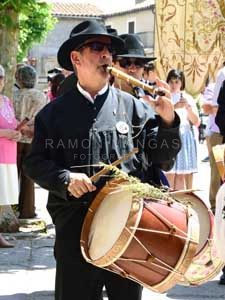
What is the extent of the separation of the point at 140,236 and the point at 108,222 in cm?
19

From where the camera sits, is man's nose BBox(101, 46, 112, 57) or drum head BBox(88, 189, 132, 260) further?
man's nose BBox(101, 46, 112, 57)

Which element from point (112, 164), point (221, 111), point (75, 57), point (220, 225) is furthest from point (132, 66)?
point (220, 225)

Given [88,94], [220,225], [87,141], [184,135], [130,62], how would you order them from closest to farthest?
[220,225] → [87,141] → [88,94] → [130,62] → [184,135]

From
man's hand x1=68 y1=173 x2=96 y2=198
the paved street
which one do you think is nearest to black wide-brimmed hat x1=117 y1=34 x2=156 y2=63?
the paved street

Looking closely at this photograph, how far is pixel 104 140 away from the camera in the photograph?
3639mm

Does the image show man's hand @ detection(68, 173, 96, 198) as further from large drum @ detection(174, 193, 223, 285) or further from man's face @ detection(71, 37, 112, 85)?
man's face @ detection(71, 37, 112, 85)

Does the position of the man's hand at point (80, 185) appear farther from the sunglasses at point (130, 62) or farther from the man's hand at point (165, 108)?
the sunglasses at point (130, 62)

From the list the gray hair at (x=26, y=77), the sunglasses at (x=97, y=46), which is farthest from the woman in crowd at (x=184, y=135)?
the sunglasses at (x=97, y=46)

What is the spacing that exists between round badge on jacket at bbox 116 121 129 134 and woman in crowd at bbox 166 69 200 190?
189 inches

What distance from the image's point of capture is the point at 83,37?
3686 millimetres

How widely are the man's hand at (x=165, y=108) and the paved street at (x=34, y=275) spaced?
133 centimetres

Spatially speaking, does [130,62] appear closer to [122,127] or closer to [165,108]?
[122,127]

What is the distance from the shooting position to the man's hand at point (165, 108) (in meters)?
3.49

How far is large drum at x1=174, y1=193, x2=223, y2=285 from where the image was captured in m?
3.56
